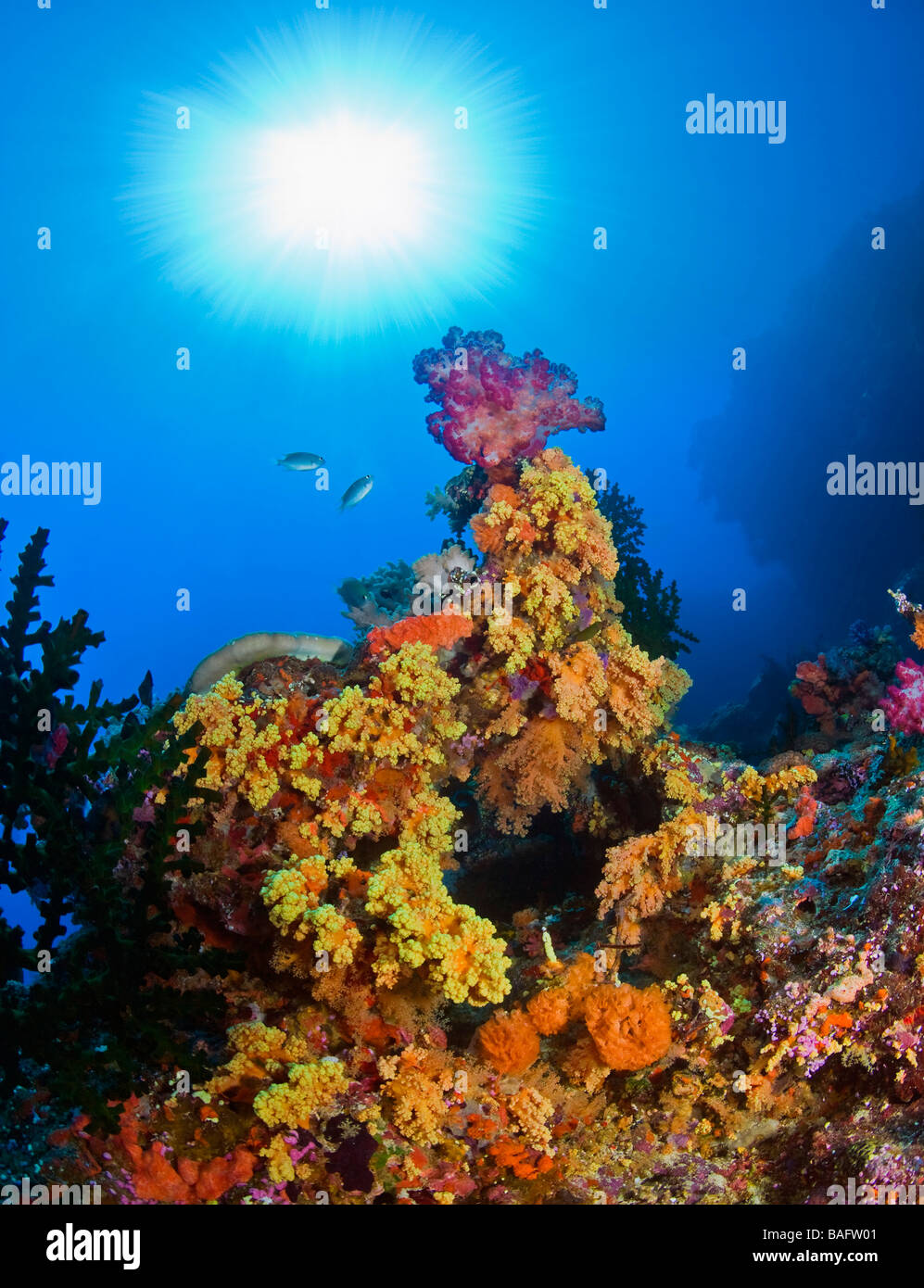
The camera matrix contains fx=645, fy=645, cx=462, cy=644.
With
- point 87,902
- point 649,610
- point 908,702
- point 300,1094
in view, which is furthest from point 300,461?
point 300,1094

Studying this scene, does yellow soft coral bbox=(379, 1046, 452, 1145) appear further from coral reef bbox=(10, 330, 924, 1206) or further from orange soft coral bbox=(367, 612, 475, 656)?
orange soft coral bbox=(367, 612, 475, 656)

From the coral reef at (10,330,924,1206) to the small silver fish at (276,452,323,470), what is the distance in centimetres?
601

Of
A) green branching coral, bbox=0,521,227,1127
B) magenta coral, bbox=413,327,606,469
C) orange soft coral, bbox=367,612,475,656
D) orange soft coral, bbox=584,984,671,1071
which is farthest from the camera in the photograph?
magenta coral, bbox=413,327,606,469

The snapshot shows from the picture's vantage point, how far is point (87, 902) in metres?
3.59

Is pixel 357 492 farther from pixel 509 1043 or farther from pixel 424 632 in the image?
pixel 509 1043

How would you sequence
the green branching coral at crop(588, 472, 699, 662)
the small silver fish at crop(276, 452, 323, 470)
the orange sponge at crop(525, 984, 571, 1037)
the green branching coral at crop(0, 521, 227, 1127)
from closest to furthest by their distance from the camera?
the green branching coral at crop(0, 521, 227, 1127), the orange sponge at crop(525, 984, 571, 1037), the green branching coral at crop(588, 472, 699, 662), the small silver fish at crop(276, 452, 323, 470)

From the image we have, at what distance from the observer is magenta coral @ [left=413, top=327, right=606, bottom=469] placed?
6.30 meters

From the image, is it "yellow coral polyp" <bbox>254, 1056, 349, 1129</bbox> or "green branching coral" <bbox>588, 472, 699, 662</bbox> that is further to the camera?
"green branching coral" <bbox>588, 472, 699, 662</bbox>

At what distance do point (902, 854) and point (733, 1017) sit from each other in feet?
4.46

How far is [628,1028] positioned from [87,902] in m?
3.15

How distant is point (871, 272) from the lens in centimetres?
4103

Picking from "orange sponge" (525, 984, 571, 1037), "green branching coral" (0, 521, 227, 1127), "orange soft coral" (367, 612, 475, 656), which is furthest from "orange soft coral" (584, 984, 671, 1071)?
"orange soft coral" (367, 612, 475, 656)
